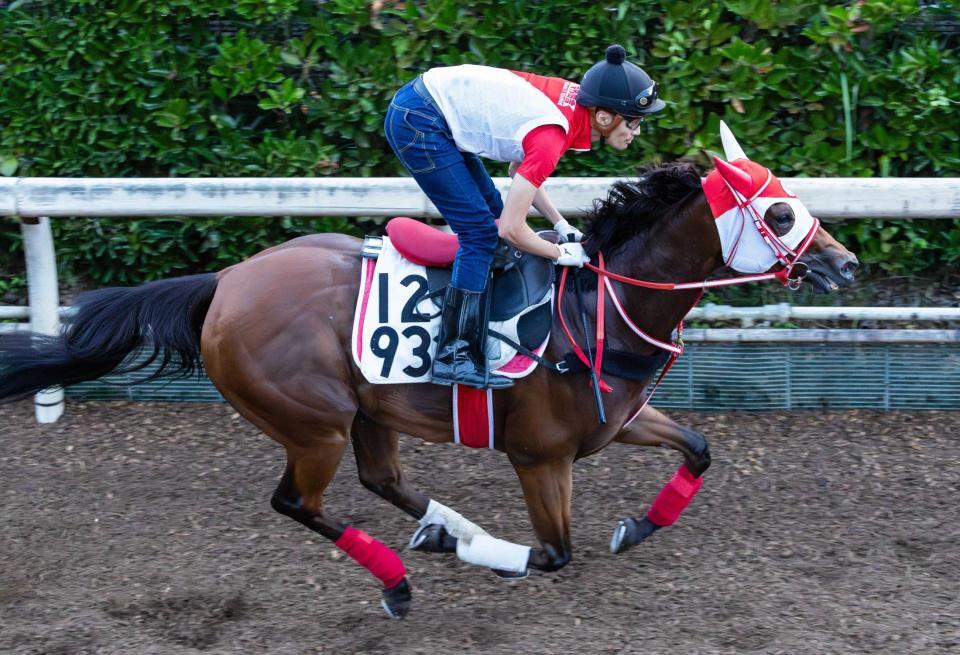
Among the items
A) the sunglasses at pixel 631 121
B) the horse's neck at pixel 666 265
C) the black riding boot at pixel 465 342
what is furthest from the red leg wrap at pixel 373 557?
the sunglasses at pixel 631 121

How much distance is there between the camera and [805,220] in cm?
374

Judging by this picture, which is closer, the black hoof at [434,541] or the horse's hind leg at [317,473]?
the horse's hind leg at [317,473]

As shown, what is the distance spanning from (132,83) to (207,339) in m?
2.44

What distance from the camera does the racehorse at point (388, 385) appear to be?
3979 millimetres

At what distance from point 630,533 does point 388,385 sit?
1237 mm

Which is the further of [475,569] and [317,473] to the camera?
[475,569]

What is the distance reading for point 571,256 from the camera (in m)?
3.95

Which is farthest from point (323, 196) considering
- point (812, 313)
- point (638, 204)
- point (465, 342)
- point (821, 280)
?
point (812, 313)

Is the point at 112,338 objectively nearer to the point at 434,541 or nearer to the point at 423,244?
the point at 423,244

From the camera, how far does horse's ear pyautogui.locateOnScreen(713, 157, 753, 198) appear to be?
146 inches

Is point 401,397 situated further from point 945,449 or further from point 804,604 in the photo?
point 945,449

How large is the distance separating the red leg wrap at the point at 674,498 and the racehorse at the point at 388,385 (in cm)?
46

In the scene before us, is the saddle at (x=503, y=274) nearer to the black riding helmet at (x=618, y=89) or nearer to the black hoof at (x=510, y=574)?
the black riding helmet at (x=618, y=89)

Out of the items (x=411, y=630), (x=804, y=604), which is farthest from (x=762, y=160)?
(x=411, y=630)
